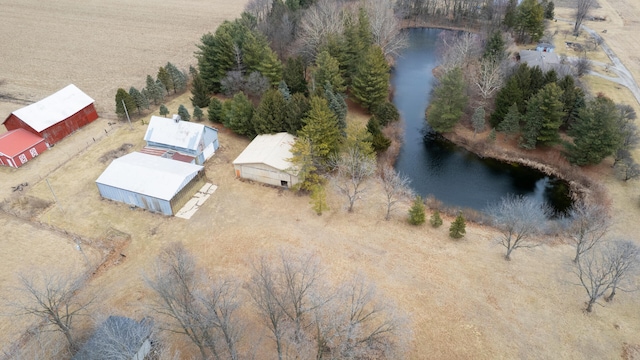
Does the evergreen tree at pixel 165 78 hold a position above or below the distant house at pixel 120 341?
above

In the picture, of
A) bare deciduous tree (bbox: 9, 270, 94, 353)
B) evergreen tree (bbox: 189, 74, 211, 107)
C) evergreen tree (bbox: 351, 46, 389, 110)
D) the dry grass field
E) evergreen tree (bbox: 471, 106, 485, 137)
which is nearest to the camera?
the dry grass field

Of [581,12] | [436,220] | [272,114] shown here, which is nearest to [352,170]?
[436,220]

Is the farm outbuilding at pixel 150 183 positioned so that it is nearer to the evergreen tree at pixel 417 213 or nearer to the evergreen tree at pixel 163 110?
the evergreen tree at pixel 163 110

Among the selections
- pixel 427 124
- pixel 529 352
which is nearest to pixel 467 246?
pixel 529 352

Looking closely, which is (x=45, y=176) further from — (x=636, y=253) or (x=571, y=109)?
(x=571, y=109)

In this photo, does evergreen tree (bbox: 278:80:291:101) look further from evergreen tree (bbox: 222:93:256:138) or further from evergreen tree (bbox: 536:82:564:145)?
evergreen tree (bbox: 536:82:564:145)

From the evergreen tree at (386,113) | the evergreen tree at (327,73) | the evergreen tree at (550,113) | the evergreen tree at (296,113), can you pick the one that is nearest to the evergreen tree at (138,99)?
the evergreen tree at (296,113)

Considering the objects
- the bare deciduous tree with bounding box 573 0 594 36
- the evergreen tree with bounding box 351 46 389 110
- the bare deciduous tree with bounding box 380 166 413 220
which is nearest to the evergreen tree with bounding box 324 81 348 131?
the evergreen tree with bounding box 351 46 389 110
